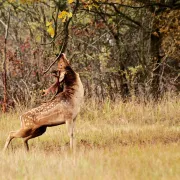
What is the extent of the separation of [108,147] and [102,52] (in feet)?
28.4

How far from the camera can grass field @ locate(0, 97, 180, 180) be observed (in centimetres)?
636

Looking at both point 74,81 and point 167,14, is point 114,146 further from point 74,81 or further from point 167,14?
point 167,14

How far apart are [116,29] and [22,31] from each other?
5612mm

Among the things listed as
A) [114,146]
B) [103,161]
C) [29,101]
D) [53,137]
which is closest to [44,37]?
[29,101]

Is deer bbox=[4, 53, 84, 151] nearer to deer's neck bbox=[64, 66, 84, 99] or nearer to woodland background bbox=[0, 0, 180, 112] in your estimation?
deer's neck bbox=[64, 66, 84, 99]

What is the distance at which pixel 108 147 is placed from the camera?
921cm

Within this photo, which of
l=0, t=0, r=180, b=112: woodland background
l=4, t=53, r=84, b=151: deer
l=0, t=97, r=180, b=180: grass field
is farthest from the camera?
l=0, t=0, r=180, b=112: woodland background

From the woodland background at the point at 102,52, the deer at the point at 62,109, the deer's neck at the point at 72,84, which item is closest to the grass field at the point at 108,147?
the deer at the point at 62,109

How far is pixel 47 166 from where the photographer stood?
22.6 feet

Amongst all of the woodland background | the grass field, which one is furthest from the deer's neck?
the woodland background

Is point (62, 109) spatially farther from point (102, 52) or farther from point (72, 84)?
point (102, 52)

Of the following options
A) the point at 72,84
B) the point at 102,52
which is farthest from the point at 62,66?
the point at 102,52

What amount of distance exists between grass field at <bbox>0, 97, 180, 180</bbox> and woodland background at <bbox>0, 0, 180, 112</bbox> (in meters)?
1.28

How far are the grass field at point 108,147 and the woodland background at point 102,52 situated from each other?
4.19 ft
